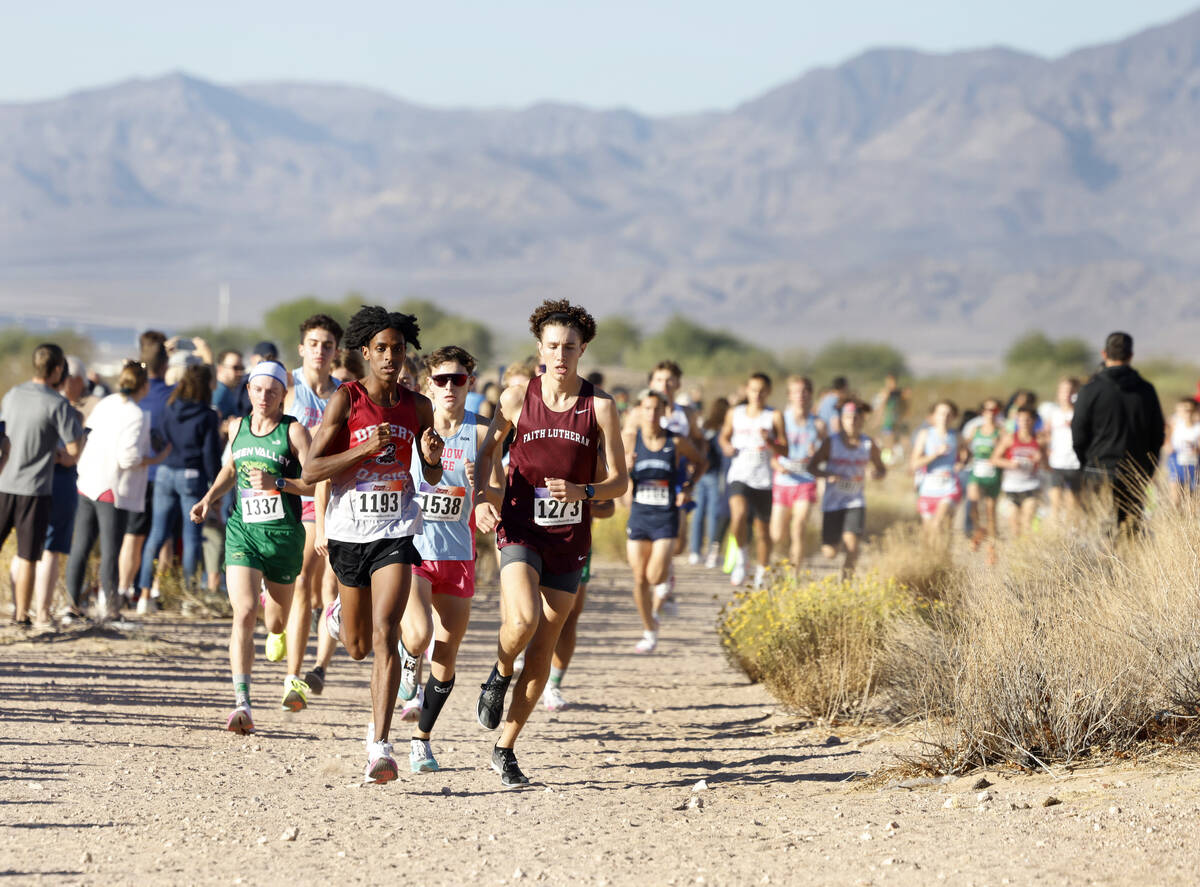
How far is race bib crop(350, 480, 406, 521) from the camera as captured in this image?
7.18 metres

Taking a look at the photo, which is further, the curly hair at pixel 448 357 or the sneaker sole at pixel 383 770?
the curly hair at pixel 448 357

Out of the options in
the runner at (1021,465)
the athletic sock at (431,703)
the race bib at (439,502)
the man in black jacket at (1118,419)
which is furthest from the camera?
the runner at (1021,465)

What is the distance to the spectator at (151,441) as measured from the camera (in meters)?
11.7

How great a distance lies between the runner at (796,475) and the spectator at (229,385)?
4.78 metres

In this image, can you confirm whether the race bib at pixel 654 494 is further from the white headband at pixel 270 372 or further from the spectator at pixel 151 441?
the white headband at pixel 270 372

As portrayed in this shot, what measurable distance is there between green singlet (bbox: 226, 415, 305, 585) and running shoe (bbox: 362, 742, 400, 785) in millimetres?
1587

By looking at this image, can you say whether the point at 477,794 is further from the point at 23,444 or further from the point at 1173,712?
the point at 23,444

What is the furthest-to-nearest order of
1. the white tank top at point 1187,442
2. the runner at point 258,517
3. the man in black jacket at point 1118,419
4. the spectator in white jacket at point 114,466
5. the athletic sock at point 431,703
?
the white tank top at point 1187,442
the man in black jacket at point 1118,419
the spectator in white jacket at point 114,466
the runner at point 258,517
the athletic sock at point 431,703

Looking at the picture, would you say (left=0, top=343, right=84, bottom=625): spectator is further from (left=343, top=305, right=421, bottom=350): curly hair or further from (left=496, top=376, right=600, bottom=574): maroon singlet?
(left=496, top=376, right=600, bottom=574): maroon singlet

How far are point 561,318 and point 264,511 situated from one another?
1932 millimetres

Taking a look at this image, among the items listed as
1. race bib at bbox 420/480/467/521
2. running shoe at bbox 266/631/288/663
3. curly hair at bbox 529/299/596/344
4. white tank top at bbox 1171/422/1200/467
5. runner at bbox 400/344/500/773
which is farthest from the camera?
white tank top at bbox 1171/422/1200/467

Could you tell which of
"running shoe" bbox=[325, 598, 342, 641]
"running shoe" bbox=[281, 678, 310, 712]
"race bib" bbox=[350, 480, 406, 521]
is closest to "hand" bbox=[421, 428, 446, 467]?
"race bib" bbox=[350, 480, 406, 521]

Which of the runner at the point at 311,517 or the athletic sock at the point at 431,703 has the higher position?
the runner at the point at 311,517

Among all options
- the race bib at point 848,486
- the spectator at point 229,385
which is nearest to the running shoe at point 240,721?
the spectator at point 229,385
